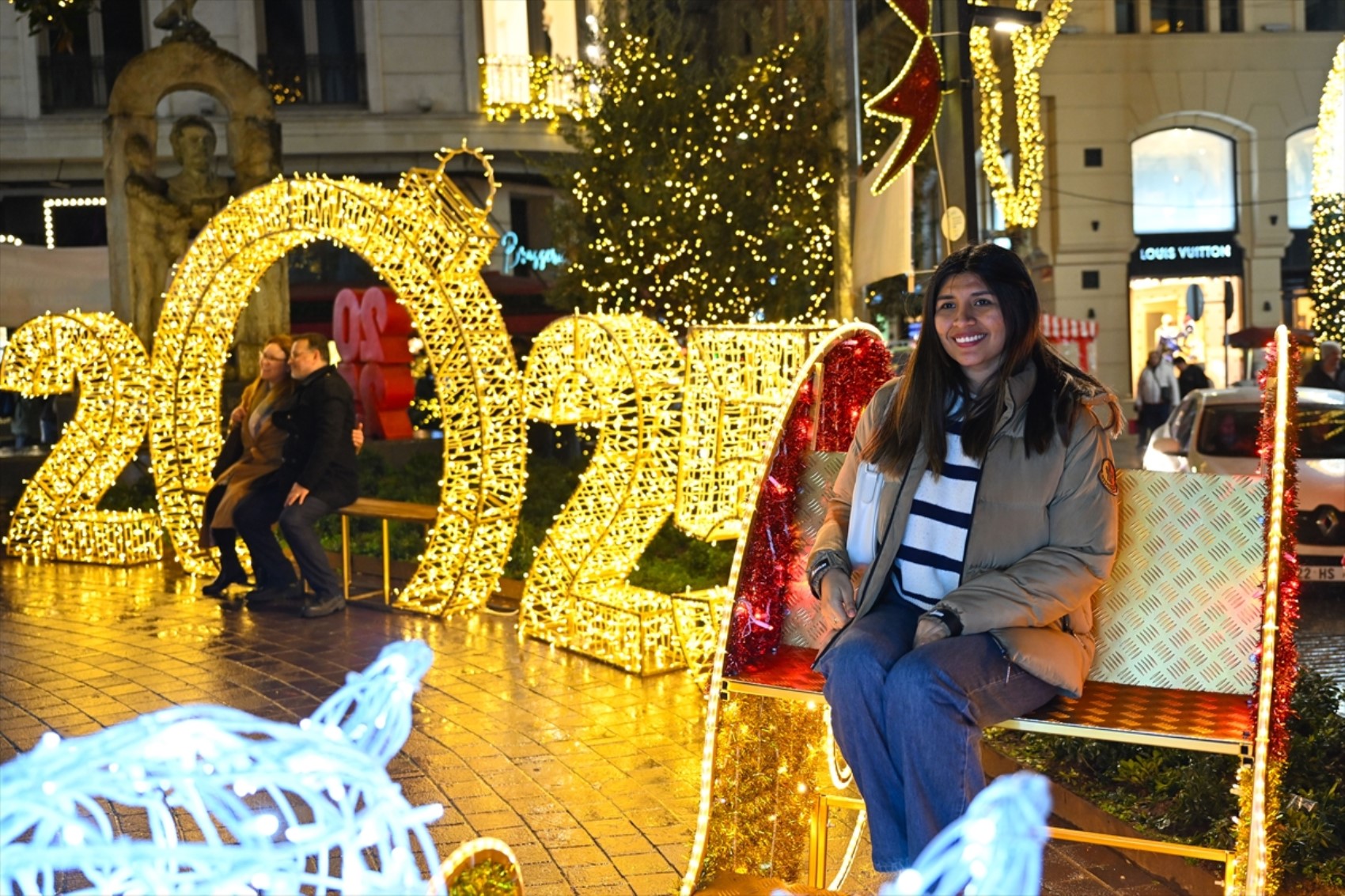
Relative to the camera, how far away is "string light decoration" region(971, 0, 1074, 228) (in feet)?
67.6

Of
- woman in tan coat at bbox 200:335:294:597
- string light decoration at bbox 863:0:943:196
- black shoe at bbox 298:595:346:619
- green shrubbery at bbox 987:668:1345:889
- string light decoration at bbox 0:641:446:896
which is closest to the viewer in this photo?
string light decoration at bbox 0:641:446:896

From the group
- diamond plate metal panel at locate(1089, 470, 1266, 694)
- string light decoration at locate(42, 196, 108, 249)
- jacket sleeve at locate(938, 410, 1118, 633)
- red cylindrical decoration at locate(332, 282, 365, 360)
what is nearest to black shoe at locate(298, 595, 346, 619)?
diamond plate metal panel at locate(1089, 470, 1266, 694)

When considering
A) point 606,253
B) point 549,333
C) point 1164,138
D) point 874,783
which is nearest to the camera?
point 874,783

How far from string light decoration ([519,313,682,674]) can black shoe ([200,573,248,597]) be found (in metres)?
2.66

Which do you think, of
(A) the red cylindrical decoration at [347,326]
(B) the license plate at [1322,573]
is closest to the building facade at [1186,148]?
(A) the red cylindrical decoration at [347,326]

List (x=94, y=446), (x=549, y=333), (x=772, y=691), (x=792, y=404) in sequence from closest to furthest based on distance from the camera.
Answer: (x=772, y=691), (x=792, y=404), (x=549, y=333), (x=94, y=446)

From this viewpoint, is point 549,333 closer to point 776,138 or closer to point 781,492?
point 781,492

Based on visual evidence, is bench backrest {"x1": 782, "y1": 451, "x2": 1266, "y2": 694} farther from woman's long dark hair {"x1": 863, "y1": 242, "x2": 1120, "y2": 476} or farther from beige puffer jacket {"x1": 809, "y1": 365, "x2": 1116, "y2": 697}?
woman's long dark hair {"x1": 863, "y1": 242, "x2": 1120, "y2": 476}

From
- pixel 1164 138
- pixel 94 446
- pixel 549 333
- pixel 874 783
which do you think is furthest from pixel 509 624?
pixel 1164 138

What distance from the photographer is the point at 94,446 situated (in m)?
12.7

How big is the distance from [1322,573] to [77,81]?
24.3 m

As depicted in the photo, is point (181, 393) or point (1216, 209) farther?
point (1216, 209)

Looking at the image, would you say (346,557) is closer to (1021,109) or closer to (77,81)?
(1021,109)

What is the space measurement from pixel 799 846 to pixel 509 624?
509 centimetres
